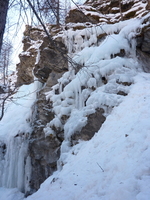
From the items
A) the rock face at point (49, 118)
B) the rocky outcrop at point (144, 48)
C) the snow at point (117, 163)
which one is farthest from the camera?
the rocky outcrop at point (144, 48)

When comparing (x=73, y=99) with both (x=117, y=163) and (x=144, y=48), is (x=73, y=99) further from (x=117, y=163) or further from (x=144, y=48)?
(x=117, y=163)

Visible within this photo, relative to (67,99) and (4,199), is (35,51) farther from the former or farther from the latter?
(4,199)

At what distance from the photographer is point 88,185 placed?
8.75 ft

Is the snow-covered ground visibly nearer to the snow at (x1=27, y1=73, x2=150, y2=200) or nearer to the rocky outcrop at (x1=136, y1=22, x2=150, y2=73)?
the snow at (x1=27, y1=73, x2=150, y2=200)

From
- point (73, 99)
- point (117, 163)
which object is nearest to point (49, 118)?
point (73, 99)

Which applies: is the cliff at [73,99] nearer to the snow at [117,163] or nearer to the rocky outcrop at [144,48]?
the rocky outcrop at [144,48]

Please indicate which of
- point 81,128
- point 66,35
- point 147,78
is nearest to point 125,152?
point 81,128

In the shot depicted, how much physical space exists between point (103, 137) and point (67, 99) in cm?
295

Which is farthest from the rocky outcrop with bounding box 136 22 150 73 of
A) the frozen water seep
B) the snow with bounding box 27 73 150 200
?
the snow with bounding box 27 73 150 200

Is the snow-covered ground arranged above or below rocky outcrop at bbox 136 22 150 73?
below

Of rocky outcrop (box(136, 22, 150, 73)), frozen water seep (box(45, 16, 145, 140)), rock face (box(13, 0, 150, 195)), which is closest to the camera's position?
rock face (box(13, 0, 150, 195))

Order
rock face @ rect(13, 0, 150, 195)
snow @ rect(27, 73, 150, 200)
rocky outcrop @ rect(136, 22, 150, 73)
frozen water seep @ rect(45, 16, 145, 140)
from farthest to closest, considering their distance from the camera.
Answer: rocky outcrop @ rect(136, 22, 150, 73), frozen water seep @ rect(45, 16, 145, 140), rock face @ rect(13, 0, 150, 195), snow @ rect(27, 73, 150, 200)

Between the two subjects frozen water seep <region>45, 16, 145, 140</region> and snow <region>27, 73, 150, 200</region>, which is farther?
frozen water seep <region>45, 16, 145, 140</region>

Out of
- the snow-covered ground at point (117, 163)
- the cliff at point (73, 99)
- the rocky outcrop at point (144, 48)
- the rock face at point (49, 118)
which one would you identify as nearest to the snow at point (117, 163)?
the snow-covered ground at point (117, 163)
